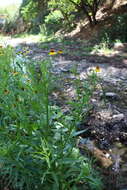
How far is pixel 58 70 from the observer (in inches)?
173

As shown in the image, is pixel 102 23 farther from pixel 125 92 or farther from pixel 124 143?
pixel 124 143

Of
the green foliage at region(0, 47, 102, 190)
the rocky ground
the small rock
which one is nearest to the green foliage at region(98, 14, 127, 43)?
the rocky ground

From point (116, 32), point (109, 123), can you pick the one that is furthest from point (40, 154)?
point (116, 32)

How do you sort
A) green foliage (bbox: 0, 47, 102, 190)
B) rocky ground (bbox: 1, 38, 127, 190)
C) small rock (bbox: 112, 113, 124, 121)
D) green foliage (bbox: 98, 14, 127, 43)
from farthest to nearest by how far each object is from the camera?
green foliage (bbox: 98, 14, 127, 43) < small rock (bbox: 112, 113, 124, 121) < rocky ground (bbox: 1, 38, 127, 190) < green foliage (bbox: 0, 47, 102, 190)

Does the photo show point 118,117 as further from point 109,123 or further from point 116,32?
point 116,32

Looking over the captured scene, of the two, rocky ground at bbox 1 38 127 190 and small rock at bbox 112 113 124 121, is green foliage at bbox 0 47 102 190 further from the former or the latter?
small rock at bbox 112 113 124 121

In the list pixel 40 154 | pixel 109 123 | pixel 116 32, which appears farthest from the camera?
pixel 116 32

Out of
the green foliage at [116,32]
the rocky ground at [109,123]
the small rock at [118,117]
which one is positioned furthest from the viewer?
the green foliage at [116,32]

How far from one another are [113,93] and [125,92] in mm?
232

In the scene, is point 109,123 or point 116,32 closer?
point 109,123

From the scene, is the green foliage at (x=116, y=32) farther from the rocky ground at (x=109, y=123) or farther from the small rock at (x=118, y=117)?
the small rock at (x=118, y=117)

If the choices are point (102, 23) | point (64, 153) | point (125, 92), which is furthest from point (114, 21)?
point (64, 153)

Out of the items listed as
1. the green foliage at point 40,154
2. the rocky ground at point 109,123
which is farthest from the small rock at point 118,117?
the green foliage at point 40,154

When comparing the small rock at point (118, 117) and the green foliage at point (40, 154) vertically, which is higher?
the green foliage at point (40, 154)
